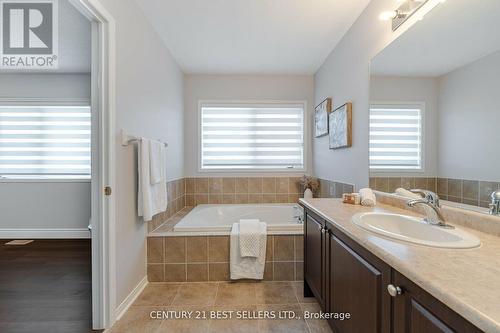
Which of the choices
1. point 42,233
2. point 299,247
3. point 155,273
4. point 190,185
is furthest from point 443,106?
point 42,233

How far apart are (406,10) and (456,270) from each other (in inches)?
62.4

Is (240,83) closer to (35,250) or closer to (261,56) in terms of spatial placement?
(261,56)

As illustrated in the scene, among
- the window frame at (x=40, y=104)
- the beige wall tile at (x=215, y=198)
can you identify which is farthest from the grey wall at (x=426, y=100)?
the window frame at (x=40, y=104)

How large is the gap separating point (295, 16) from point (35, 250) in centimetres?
405

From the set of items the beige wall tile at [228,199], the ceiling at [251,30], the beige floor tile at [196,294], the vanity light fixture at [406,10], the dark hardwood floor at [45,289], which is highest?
the ceiling at [251,30]

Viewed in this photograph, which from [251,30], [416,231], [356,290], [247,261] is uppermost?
[251,30]

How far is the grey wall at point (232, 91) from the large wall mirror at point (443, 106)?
175 cm

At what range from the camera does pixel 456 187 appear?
124 centimetres

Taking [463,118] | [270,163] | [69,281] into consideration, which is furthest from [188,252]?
[463,118]

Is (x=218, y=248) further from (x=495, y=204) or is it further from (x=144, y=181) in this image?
(x=495, y=204)

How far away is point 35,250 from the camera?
304 cm

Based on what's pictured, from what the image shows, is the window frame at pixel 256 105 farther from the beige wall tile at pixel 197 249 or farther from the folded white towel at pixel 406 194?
the folded white towel at pixel 406 194

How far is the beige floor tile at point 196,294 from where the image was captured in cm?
192

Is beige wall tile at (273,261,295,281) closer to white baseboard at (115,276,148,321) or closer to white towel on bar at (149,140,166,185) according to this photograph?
white baseboard at (115,276,148,321)
